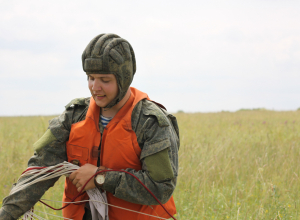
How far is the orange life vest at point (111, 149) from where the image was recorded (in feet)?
7.42

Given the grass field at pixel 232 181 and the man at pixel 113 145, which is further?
the grass field at pixel 232 181

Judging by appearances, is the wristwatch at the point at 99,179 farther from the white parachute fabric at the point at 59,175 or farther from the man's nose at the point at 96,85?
the man's nose at the point at 96,85

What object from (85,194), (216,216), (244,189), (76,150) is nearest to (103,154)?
(76,150)

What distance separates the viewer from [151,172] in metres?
2.16

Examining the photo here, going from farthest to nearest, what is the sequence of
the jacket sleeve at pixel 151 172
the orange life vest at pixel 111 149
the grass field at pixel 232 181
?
the grass field at pixel 232 181
the orange life vest at pixel 111 149
the jacket sleeve at pixel 151 172

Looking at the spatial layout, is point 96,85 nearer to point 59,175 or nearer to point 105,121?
point 105,121

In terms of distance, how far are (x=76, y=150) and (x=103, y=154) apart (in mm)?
241

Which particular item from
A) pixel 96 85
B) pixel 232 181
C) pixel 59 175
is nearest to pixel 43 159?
pixel 59 175

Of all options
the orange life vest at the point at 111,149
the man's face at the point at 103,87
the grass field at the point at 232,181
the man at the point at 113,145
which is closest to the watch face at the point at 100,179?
the man at the point at 113,145

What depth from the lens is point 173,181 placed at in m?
2.28

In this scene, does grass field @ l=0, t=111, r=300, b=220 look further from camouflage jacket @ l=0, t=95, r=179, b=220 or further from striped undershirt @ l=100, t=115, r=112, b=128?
striped undershirt @ l=100, t=115, r=112, b=128

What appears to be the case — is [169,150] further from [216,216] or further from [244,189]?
[244,189]

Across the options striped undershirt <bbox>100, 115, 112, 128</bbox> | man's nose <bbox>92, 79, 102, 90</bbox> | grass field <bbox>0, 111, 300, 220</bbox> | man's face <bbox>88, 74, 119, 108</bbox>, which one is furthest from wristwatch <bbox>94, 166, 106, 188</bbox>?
grass field <bbox>0, 111, 300, 220</bbox>

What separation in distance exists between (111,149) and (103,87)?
0.51 m
